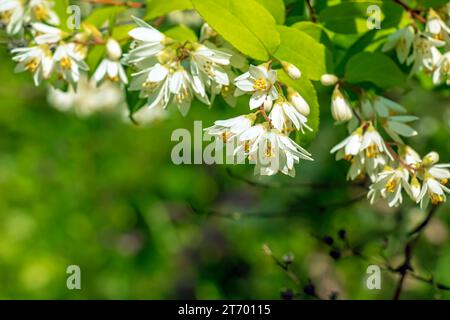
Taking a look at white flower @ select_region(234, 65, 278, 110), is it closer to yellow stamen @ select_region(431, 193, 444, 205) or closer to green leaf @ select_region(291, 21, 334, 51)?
green leaf @ select_region(291, 21, 334, 51)

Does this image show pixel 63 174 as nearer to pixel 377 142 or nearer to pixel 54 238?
pixel 54 238

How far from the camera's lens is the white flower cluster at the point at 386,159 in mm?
1530

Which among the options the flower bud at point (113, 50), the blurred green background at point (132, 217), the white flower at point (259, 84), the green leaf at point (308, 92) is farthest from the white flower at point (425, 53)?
the blurred green background at point (132, 217)

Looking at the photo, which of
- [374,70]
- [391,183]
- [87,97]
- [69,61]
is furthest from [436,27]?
[87,97]

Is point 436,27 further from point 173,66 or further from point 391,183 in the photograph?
point 173,66

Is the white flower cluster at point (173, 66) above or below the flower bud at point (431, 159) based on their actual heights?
above

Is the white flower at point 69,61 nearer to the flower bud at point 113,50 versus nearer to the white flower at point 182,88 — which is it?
the flower bud at point 113,50

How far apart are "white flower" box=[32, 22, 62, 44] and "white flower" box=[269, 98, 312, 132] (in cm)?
62

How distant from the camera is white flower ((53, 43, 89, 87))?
1.68 meters

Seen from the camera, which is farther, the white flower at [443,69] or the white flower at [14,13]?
the white flower at [14,13]

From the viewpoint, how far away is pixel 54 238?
465cm

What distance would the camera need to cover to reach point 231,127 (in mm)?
1435

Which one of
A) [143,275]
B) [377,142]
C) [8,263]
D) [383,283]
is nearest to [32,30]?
[377,142]

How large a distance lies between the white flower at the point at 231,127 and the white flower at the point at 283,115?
0.05m
